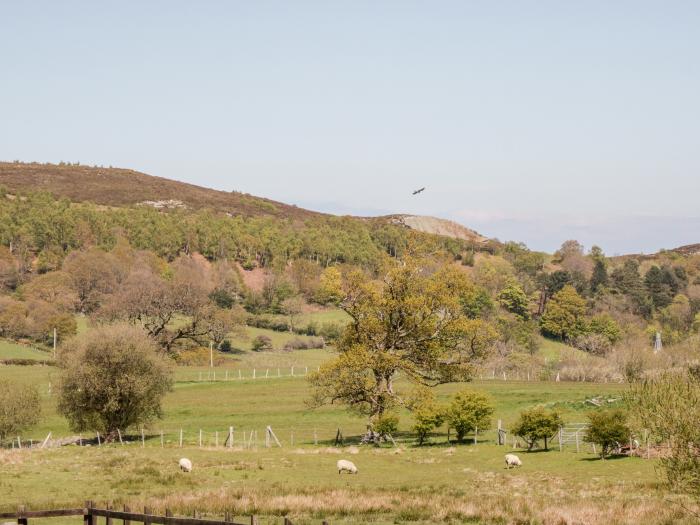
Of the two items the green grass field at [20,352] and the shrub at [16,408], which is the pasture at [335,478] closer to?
the shrub at [16,408]

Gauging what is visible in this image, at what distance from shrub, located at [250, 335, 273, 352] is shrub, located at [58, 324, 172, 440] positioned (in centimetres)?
8982

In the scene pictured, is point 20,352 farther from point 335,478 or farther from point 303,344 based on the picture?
point 335,478

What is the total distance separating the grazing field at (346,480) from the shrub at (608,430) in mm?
1280

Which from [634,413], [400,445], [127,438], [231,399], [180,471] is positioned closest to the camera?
[634,413]

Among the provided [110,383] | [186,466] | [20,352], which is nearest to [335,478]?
[186,466]

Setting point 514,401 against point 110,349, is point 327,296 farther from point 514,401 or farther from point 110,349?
point 514,401

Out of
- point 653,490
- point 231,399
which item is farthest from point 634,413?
point 231,399

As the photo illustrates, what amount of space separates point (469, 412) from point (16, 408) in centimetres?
3419

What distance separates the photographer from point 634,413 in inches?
1318

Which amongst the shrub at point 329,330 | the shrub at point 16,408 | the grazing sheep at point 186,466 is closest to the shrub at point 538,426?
the grazing sheep at point 186,466

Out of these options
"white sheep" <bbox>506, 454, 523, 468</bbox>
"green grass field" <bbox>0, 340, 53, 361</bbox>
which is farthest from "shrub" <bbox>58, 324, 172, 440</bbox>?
"green grass field" <bbox>0, 340, 53, 361</bbox>

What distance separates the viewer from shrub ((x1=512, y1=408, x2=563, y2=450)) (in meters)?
53.0

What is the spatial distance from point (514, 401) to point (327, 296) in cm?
2755

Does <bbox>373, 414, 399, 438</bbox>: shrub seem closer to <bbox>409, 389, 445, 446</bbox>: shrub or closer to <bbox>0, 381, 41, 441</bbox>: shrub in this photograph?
<bbox>409, 389, 445, 446</bbox>: shrub
